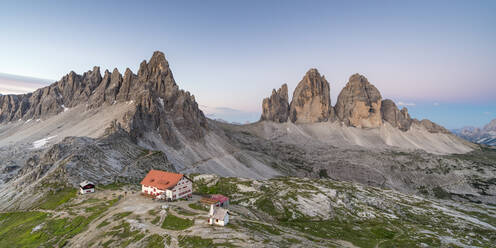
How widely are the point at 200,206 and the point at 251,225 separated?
60.7ft

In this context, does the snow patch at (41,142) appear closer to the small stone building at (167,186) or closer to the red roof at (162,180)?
the small stone building at (167,186)

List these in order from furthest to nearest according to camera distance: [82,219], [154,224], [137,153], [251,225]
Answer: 1. [137,153]
2. [82,219]
3. [251,225]
4. [154,224]

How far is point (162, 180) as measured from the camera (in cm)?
7488

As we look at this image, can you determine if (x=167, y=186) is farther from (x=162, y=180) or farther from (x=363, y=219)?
(x=363, y=219)

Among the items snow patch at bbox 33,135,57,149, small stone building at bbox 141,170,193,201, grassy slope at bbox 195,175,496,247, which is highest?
small stone building at bbox 141,170,193,201

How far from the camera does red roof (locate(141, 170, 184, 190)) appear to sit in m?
72.6

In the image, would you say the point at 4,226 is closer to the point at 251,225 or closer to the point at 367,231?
the point at 251,225

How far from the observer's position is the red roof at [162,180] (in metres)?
72.6

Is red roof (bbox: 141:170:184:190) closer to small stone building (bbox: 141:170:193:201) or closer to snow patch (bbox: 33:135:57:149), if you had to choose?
small stone building (bbox: 141:170:193:201)

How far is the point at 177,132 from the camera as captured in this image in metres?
198

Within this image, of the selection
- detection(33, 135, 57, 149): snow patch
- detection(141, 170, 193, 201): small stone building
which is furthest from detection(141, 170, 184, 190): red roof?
detection(33, 135, 57, 149): snow patch

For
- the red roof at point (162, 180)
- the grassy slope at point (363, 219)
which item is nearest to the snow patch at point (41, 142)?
the grassy slope at point (363, 219)

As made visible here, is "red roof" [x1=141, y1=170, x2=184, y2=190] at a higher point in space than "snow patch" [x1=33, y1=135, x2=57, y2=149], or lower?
higher

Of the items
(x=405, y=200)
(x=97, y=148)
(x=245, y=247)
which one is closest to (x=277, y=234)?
(x=245, y=247)
